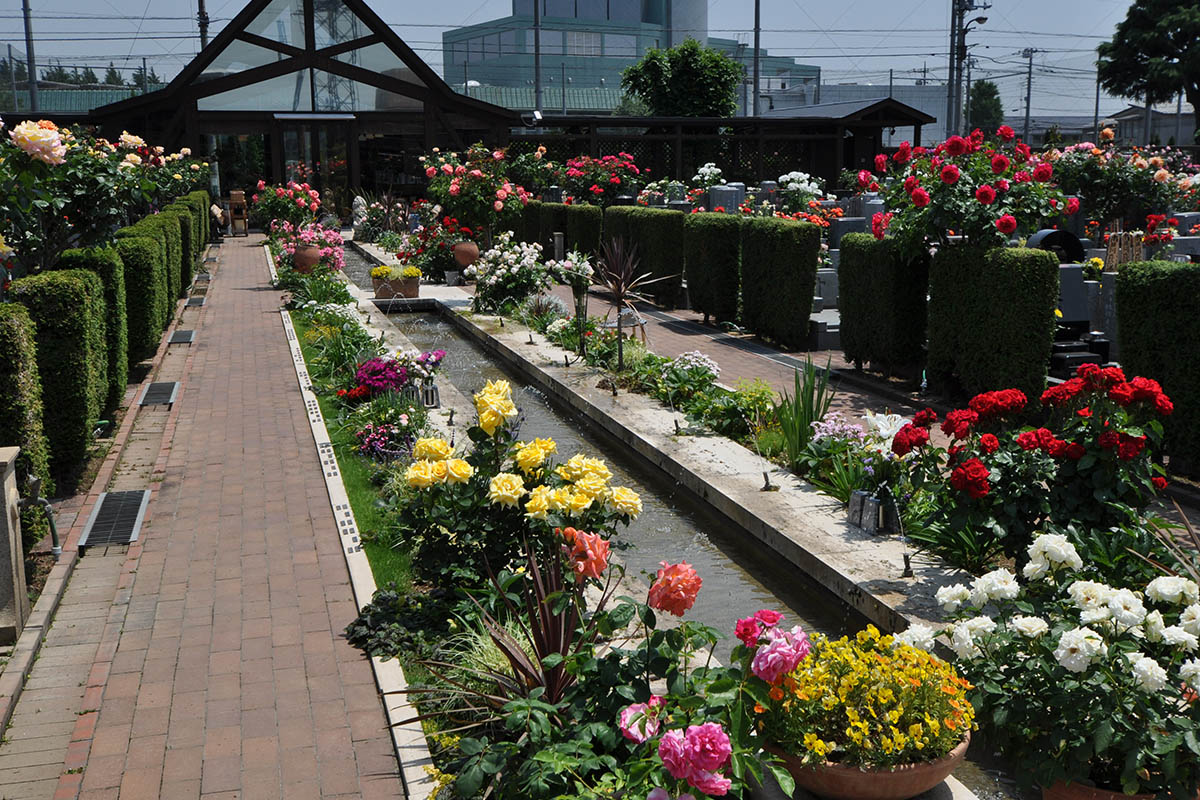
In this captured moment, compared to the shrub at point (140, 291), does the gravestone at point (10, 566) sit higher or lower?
lower

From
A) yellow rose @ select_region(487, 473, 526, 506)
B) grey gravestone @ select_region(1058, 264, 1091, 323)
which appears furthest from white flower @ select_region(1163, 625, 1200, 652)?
grey gravestone @ select_region(1058, 264, 1091, 323)

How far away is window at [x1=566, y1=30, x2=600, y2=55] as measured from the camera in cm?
11338

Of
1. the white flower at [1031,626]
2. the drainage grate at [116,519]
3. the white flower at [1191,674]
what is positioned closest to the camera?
the white flower at [1191,674]

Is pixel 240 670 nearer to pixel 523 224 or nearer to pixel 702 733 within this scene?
pixel 702 733

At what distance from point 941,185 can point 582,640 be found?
7046 mm

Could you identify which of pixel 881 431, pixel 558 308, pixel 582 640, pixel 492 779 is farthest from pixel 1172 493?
pixel 558 308

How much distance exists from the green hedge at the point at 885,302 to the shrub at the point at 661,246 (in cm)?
498

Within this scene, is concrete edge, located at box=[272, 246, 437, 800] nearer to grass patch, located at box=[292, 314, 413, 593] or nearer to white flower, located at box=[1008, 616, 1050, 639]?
grass patch, located at box=[292, 314, 413, 593]

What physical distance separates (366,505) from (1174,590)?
15.5 feet

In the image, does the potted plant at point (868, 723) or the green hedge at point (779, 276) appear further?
the green hedge at point (779, 276)

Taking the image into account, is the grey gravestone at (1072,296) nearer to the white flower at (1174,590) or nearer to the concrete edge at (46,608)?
the white flower at (1174,590)

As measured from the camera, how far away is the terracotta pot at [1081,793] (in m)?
3.30

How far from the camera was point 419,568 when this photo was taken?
514 centimetres

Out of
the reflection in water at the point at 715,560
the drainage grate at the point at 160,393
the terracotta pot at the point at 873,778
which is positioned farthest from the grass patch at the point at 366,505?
the terracotta pot at the point at 873,778
